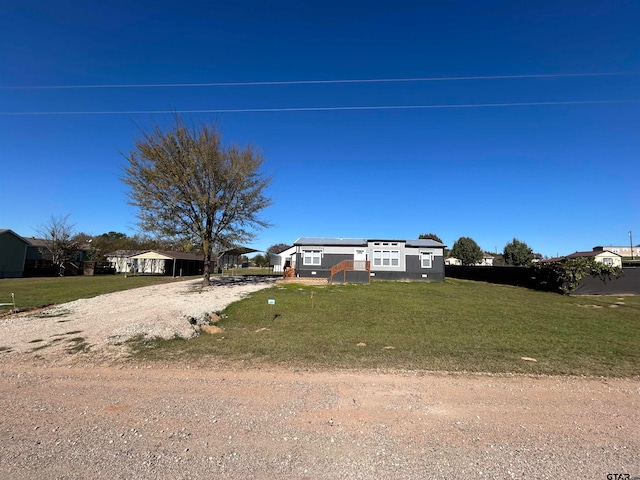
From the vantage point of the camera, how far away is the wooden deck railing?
24619 mm

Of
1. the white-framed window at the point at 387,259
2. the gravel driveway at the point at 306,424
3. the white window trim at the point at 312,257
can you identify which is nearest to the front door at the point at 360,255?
the white-framed window at the point at 387,259

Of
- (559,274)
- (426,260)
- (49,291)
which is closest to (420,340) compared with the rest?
(559,274)

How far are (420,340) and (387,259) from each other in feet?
69.2

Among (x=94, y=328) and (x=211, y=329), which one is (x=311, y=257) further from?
(x=94, y=328)

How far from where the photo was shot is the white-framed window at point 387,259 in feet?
92.2

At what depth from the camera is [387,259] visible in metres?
28.2

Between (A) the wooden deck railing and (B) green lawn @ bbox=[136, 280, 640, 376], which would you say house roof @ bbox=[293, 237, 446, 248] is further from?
(B) green lawn @ bbox=[136, 280, 640, 376]

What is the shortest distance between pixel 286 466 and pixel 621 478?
8.98 feet

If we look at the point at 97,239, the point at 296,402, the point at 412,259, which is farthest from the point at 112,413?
the point at 97,239

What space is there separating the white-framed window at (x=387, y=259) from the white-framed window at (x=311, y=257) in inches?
192

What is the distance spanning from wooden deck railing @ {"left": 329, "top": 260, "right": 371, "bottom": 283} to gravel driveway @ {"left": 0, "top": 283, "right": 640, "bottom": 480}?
63.9 ft

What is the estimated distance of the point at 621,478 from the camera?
8.61ft

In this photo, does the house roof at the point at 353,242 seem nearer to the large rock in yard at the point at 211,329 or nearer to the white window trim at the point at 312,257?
the white window trim at the point at 312,257

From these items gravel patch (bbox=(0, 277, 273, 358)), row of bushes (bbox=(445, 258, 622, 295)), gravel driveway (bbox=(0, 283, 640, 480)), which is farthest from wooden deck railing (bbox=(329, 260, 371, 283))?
gravel driveway (bbox=(0, 283, 640, 480))
